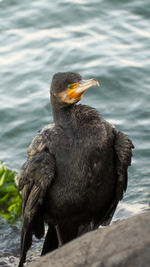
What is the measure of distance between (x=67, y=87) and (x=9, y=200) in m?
2.06

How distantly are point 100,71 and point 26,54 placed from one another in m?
1.50

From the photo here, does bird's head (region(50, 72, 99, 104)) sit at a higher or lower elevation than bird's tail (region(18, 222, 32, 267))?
higher

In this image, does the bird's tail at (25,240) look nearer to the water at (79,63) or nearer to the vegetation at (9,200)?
the vegetation at (9,200)

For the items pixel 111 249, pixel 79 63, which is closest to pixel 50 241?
pixel 111 249

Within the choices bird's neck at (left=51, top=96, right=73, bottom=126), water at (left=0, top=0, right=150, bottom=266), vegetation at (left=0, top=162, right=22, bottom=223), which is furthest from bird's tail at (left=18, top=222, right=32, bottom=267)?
water at (left=0, top=0, right=150, bottom=266)

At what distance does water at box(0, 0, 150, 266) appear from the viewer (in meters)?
8.88

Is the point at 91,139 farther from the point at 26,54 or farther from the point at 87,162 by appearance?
the point at 26,54

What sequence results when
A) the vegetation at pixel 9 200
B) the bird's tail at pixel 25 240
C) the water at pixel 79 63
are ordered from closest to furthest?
1. the bird's tail at pixel 25 240
2. the vegetation at pixel 9 200
3. the water at pixel 79 63

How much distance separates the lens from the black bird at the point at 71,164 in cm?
532

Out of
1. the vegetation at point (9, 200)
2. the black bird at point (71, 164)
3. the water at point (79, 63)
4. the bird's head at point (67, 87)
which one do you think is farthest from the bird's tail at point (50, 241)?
the water at point (79, 63)

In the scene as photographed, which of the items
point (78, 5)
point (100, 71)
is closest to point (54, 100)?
point (100, 71)

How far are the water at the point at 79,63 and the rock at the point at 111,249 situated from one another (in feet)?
10.9

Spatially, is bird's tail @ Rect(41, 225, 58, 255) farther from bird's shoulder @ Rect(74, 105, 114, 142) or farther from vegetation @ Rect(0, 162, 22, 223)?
bird's shoulder @ Rect(74, 105, 114, 142)

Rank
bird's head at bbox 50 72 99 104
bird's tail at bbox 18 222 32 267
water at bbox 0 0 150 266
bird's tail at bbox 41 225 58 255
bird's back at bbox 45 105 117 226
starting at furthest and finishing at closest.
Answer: water at bbox 0 0 150 266 → bird's tail at bbox 41 225 58 255 → bird's tail at bbox 18 222 32 267 → bird's head at bbox 50 72 99 104 → bird's back at bbox 45 105 117 226
